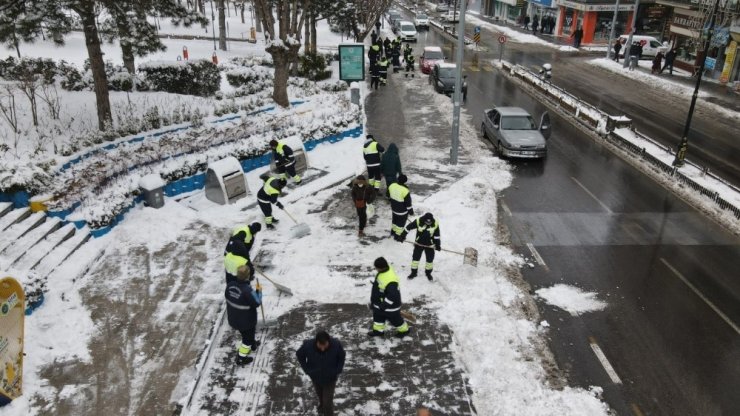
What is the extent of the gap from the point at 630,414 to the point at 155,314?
7.90 meters

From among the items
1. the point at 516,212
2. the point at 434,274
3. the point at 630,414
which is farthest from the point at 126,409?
the point at 516,212

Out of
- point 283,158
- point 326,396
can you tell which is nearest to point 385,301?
point 326,396

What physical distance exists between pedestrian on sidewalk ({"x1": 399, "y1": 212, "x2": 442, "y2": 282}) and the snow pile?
2.23m

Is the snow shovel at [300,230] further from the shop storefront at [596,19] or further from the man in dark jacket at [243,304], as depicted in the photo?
the shop storefront at [596,19]

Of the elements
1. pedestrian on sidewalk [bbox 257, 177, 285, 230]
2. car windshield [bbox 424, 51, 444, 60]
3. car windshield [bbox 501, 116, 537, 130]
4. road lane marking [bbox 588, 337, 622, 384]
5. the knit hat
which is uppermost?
car windshield [bbox 424, 51, 444, 60]

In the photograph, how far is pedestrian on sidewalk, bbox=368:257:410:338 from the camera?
8109mm

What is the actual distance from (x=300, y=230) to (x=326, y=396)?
5.63 meters

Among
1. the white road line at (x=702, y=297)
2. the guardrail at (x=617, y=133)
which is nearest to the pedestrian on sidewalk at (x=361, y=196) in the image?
the white road line at (x=702, y=297)

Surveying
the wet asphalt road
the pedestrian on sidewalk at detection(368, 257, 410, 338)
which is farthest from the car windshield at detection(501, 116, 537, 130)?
the pedestrian on sidewalk at detection(368, 257, 410, 338)

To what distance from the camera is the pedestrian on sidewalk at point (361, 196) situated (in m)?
11.7

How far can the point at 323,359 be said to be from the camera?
6477mm

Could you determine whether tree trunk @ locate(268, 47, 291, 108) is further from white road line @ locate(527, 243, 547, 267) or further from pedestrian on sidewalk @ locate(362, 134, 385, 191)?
white road line @ locate(527, 243, 547, 267)

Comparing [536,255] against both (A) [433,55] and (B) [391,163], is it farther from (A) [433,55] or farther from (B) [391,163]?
(A) [433,55]

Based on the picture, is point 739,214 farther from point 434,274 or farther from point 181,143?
point 181,143
